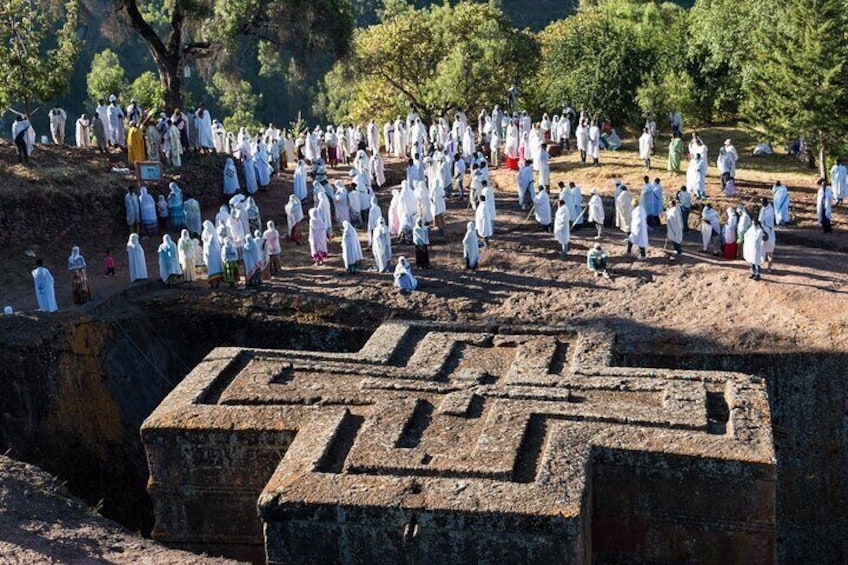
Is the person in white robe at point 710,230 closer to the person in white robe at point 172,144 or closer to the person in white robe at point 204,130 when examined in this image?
the person in white robe at point 172,144

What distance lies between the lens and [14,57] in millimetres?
21688

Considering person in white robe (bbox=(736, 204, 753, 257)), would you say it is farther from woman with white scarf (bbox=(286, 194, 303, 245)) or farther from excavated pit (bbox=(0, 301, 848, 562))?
woman with white scarf (bbox=(286, 194, 303, 245))

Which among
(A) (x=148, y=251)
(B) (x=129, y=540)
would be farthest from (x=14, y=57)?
(B) (x=129, y=540)

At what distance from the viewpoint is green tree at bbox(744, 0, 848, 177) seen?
21.7 m

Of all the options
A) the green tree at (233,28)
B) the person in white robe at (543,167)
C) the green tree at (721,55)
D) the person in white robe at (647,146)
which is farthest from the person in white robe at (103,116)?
the green tree at (721,55)

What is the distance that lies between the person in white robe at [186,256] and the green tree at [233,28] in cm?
829

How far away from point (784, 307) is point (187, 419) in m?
9.22

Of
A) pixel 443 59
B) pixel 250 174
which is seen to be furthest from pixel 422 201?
pixel 443 59

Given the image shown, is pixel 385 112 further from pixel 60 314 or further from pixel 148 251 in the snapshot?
pixel 60 314

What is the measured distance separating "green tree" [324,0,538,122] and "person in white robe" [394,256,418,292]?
39.7ft

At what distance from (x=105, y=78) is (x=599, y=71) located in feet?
65.3

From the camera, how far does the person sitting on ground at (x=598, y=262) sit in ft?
57.6

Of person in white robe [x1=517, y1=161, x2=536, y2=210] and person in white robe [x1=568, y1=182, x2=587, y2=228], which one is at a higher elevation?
person in white robe [x1=517, y1=161, x2=536, y2=210]

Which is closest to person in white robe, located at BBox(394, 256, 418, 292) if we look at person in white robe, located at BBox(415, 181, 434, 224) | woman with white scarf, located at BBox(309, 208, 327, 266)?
woman with white scarf, located at BBox(309, 208, 327, 266)
